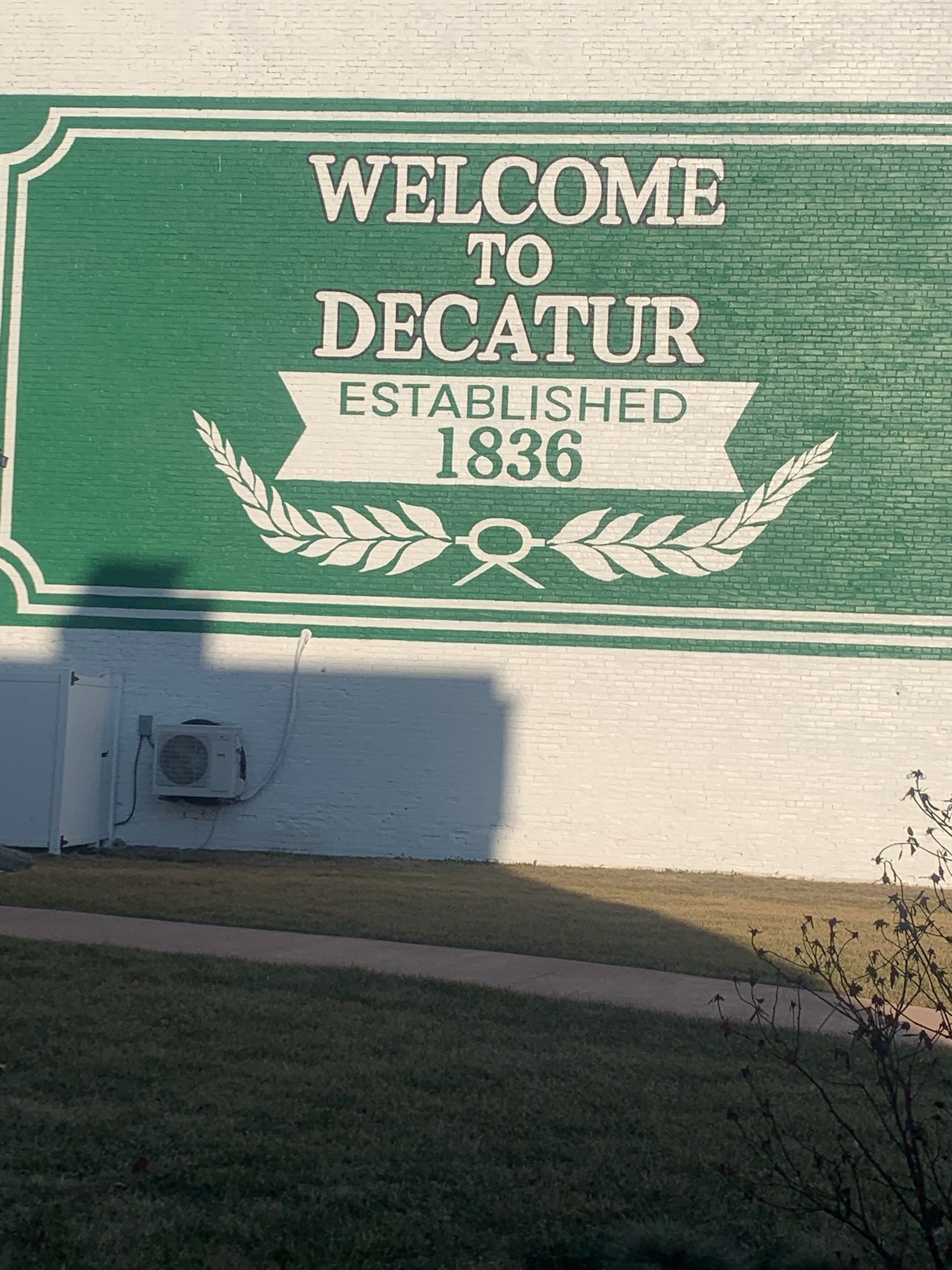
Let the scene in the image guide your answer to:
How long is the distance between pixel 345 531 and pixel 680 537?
357 cm

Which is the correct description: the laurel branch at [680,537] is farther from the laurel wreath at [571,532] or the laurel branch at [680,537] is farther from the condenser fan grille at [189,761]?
the condenser fan grille at [189,761]

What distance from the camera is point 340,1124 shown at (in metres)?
5.36

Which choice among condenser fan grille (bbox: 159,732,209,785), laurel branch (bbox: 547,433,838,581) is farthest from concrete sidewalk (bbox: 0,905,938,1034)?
laurel branch (bbox: 547,433,838,581)

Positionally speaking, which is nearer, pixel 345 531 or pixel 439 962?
pixel 439 962

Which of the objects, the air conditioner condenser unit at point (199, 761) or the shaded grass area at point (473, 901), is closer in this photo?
the shaded grass area at point (473, 901)

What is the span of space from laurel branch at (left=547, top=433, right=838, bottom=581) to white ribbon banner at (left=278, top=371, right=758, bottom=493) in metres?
0.33

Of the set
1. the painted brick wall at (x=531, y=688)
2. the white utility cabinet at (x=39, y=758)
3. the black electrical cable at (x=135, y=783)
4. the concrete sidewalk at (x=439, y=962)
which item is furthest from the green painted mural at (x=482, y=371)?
the concrete sidewalk at (x=439, y=962)

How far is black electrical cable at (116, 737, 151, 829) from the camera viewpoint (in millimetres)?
15938

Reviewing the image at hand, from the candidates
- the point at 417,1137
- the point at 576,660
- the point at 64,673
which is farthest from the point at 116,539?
the point at 417,1137

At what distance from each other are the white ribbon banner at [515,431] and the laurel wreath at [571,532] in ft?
1.11

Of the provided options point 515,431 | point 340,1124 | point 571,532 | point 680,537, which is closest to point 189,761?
point 571,532

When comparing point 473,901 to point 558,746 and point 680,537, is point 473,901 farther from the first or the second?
point 680,537

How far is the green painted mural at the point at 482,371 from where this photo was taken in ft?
50.8

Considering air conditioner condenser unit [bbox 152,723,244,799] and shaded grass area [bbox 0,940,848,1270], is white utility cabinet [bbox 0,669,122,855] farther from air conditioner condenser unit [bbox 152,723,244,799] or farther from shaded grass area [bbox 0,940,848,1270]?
shaded grass area [bbox 0,940,848,1270]
